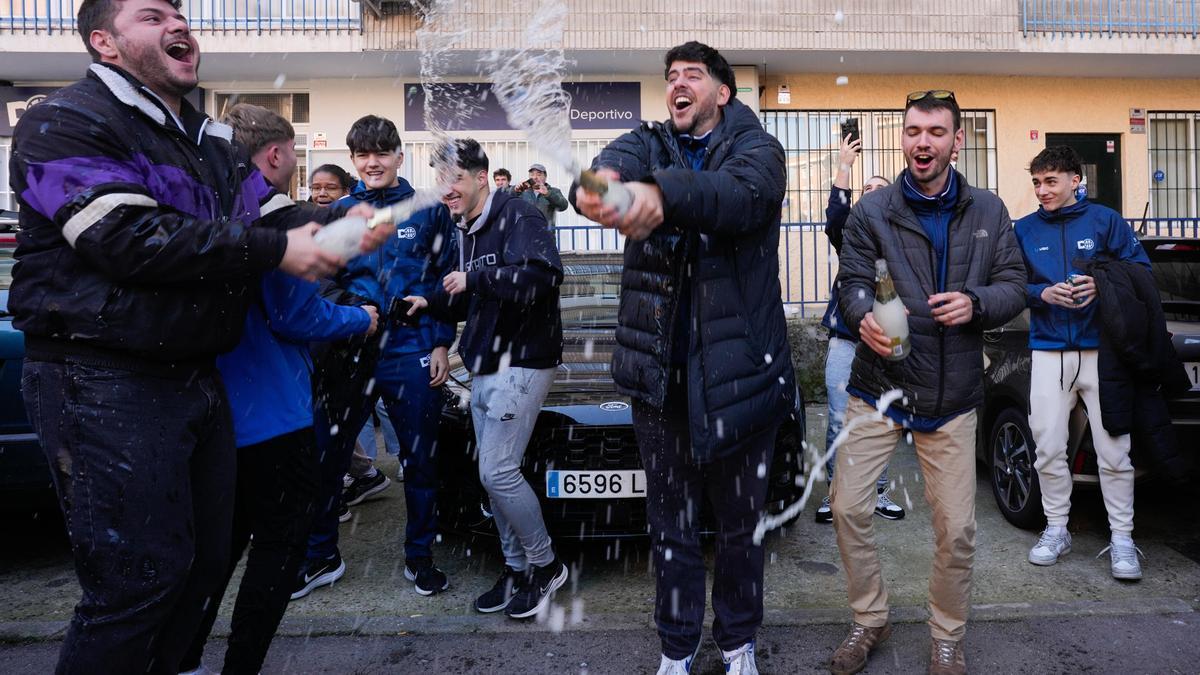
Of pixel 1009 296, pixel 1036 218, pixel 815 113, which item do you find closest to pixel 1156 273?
pixel 1036 218

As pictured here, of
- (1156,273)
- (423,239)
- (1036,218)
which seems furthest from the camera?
(1156,273)

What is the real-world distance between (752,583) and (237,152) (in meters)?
2.28

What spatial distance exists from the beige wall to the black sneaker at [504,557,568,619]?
13.1 meters

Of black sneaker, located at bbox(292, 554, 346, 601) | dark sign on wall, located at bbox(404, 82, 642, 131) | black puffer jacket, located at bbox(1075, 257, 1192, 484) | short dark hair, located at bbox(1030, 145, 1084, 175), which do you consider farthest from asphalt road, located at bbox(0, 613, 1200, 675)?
dark sign on wall, located at bbox(404, 82, 642, 131)

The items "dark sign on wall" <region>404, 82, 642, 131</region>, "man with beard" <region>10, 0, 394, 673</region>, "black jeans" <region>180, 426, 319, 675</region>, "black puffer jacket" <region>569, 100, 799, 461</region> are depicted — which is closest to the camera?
"man with beard" <region>10, 0, 394, 673</region>

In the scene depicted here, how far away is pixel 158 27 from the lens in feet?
7.46

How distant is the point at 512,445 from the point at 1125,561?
299 centimetres

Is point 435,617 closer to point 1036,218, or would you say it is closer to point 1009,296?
point 1009,296

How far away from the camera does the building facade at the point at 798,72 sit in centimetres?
1415

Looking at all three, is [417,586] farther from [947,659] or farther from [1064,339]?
[1064,339]

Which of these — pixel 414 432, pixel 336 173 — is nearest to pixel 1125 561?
pixel 414 432

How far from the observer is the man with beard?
6.66ft

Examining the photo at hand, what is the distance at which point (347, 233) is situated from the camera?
2.27 metres

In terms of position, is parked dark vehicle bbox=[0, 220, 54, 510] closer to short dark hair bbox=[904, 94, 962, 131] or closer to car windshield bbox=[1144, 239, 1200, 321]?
short dark hair bbox=[904, 94, 962, 131]
